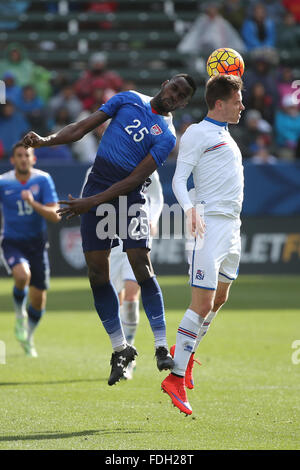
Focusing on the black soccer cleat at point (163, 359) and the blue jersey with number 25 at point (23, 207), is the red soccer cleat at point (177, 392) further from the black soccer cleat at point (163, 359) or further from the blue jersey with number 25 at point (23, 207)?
the blue jersey with number 25 at point (23, 207)

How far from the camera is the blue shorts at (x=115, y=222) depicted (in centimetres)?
708

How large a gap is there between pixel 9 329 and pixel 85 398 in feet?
16.2

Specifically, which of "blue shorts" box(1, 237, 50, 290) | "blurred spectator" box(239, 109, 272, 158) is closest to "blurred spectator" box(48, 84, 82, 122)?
"blurred spectator" box(239, 109, 272, 158)

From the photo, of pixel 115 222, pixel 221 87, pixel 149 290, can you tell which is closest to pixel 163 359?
pixel 149 290

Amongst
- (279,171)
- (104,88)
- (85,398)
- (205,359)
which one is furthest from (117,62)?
(85,398)

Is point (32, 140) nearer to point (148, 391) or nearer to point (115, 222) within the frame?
point (115, 222)

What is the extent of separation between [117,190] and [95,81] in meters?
14.4

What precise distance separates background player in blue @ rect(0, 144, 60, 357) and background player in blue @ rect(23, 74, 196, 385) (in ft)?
10.9

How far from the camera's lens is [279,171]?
61.3 feet

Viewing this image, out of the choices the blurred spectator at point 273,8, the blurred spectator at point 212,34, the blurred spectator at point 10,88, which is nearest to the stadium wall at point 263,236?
the blurred spectator at point 10,88

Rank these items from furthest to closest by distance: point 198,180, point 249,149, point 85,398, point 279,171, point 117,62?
point 117,62 < point 249,149 < point 279,171 < point 85,398 < point 198,180

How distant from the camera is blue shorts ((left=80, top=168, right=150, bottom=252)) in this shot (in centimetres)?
708

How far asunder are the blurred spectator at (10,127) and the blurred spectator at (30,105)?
Answer: 0.35 meters

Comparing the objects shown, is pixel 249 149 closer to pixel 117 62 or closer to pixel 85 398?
pixel 117 62
